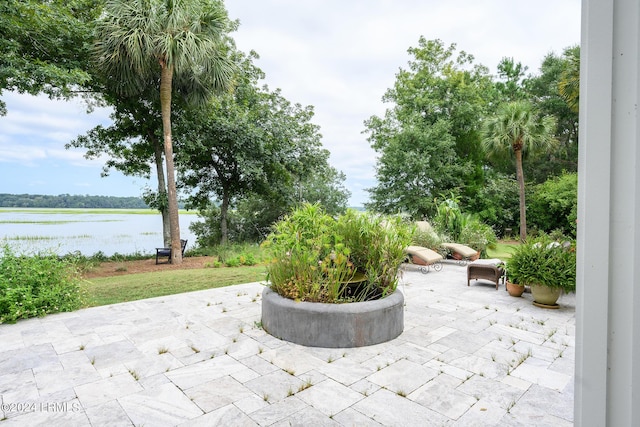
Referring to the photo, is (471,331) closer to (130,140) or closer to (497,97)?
(130,140)

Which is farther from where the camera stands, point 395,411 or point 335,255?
point 335,255

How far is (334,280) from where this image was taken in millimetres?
3361

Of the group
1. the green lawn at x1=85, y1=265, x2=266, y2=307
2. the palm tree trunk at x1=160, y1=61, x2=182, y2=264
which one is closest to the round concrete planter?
the green lawn at x1=85, y1=265, x2=266, y2=307

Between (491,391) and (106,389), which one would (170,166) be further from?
(491,391)

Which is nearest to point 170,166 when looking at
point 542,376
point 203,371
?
point 203,371

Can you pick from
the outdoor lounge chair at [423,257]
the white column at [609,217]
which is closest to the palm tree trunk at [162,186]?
the outdoor lounge chair at [423,257]

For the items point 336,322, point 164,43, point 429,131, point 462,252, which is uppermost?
point 164,43

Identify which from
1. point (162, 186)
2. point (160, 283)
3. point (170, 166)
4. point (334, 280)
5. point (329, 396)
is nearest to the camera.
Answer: point (329, 396)

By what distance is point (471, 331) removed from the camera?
355 cm

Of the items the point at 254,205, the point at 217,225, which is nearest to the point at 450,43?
the point at 254,205

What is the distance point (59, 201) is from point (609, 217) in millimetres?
10052

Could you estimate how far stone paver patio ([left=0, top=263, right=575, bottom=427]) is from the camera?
2109 millimetres

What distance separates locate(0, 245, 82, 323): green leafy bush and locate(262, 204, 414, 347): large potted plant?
2714mm

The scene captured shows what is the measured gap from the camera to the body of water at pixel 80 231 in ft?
17.8
